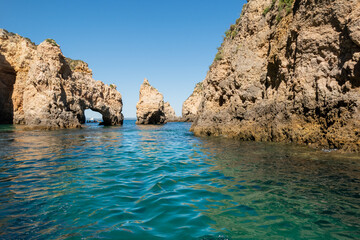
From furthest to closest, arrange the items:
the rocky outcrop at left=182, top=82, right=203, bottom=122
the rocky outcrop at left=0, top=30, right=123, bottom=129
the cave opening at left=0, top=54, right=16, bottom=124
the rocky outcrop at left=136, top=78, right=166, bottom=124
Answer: the rocky outcrop at left=182, top=82, right=203, bottom=122 < the rocky outcrop at left=136, top=78, right=166, bottom=124 < the cave opening at left=0, top=54, right=16, bottom=124 < the rocky outcrop at left=0, top=30, right=123, bottom=129

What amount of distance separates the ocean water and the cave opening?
4481cm

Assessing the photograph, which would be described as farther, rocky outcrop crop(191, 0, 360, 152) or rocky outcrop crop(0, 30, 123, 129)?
rocky outcrop crop(0, 30, 123, 129)

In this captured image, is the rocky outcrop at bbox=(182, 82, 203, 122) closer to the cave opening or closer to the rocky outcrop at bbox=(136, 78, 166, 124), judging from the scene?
the rocky outcrop at bbox=(136, 78, 166, 124)

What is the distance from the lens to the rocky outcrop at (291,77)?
Answer: 9.82m

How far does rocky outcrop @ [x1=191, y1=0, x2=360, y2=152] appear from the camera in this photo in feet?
32.2

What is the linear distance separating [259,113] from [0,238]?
1501cm

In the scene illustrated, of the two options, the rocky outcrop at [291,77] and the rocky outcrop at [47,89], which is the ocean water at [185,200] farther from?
the rocky outcrop at [47,89]

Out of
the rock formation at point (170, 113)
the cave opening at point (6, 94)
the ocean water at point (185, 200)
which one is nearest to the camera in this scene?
the ocean water at point (185, 200)

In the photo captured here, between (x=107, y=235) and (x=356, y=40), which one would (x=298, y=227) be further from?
(x=356, y=40)

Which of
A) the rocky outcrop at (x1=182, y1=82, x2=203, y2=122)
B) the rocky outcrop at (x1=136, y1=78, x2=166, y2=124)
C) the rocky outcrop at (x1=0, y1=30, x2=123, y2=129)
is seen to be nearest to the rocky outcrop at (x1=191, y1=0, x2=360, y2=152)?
the rocky outcrop at (x1=0, y1=30, x2=123, y2=129)

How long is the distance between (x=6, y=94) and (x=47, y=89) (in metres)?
19.6

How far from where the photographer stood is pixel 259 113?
15391 mm

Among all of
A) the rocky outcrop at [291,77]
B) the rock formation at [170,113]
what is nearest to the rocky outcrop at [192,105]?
the rock formation at [170,113]

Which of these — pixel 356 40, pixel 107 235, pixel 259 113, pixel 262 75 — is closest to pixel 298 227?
pixel 107 235
